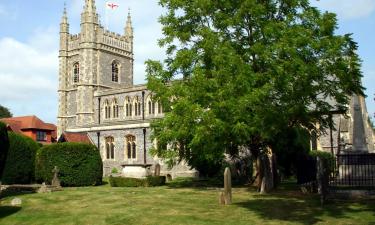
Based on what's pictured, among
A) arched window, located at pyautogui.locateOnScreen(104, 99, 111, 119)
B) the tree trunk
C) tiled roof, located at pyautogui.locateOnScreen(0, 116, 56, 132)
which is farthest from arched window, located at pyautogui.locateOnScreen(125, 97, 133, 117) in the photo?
the tree trunk

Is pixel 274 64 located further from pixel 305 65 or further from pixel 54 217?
pixel 54 217

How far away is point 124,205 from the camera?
58.2ft

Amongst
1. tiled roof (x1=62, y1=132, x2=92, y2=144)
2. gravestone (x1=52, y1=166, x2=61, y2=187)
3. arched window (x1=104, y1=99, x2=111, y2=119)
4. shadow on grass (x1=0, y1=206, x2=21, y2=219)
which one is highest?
arched window (x1=104, y1=99, x2=111, y2=119)

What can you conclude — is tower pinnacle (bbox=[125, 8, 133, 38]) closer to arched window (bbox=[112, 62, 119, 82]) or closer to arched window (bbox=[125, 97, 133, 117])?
arched window (bbox=[112, 62, 119, 82])

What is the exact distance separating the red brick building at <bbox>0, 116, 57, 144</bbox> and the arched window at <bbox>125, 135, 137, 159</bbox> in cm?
1379

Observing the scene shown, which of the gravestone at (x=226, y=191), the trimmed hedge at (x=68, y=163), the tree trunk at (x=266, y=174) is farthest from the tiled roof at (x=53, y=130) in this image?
the gravestone at (x=226, y=191)

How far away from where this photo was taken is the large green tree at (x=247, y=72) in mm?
19188

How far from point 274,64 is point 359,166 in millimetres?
8130

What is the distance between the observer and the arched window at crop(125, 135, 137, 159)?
4562cm

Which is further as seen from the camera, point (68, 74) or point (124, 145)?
point (68, 74)

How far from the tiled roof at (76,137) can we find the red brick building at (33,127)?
26.9 ft

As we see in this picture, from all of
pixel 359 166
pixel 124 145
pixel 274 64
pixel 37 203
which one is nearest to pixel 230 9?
pixel 274 64

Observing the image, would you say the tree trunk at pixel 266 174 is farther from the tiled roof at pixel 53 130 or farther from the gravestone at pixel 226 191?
the tiled roof at pixel 53 130

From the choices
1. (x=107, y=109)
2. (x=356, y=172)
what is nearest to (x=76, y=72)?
(x=107, y=109)
